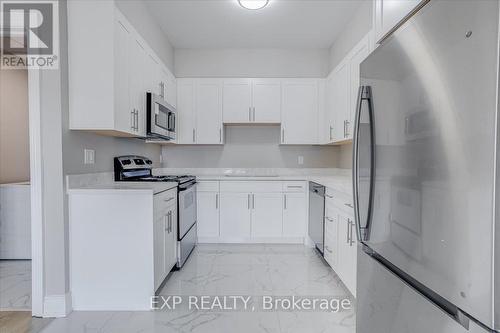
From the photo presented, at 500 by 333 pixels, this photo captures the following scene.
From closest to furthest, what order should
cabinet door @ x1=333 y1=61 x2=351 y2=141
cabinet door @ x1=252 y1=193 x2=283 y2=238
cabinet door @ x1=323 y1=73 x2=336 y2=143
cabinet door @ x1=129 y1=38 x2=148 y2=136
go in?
cabinet door @ x1=129 y1=38 x2=148 y2=136, cabinet door @ x1=333 y1=61 x2=351 y2=141, cabinet door @ x1=323 y1=73 x2=336 y2=143, cabinet door @ x1=252 y1=193 x2=283 y2=238

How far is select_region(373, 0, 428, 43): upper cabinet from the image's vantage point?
3.64ft

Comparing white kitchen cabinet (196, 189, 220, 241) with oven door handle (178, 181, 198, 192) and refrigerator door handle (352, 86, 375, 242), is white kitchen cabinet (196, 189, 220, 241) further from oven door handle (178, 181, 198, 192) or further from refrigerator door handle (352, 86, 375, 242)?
refrigerator door handle (352, 86, 375, 242)

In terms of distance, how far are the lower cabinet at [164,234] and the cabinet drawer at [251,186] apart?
3.45ft

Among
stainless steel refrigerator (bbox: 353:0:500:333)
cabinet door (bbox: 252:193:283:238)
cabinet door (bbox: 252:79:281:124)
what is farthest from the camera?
cabinet door (bbox: 252:79:281:124)

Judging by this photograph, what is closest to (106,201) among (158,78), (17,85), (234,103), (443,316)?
(158,78)

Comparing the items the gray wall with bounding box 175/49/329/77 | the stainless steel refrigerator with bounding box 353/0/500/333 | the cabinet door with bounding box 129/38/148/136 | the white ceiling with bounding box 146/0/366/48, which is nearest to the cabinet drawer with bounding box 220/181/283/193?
the cabinet door with bounding box 129/38/148/136

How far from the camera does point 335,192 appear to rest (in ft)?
8.22

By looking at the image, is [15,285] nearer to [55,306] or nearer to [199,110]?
[55,306]

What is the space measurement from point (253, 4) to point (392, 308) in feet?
8.89

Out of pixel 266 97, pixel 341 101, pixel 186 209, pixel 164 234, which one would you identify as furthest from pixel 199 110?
pixel 164 234

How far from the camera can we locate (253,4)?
270cm

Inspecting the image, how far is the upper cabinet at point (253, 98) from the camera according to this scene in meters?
3.91

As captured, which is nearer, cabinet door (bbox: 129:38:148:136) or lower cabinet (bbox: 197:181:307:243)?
cabinet door (bbox: 129:38:148:136)

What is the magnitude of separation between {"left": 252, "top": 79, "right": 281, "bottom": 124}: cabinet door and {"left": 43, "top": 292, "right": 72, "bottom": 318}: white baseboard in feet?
9.48
